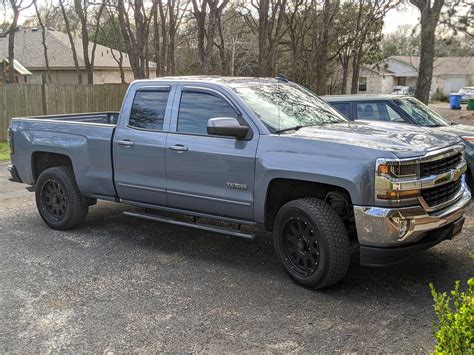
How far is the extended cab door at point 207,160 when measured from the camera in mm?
5285

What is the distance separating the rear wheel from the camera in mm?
6902

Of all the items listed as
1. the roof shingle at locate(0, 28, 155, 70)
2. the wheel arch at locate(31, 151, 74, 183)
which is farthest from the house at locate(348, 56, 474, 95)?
the wheel arch at locate(31, 151, 74, 183)

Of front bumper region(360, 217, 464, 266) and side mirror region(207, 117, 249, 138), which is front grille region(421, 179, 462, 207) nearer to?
front bumper region(360, 217, 464, 266)

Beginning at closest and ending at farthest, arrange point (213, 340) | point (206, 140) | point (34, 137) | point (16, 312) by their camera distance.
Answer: point (213, 340), point (16, 312), point (206, 140), point (34, 137)

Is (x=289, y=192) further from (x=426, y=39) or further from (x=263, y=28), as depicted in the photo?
(x=263, y=28)

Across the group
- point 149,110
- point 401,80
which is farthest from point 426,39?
point 401,80

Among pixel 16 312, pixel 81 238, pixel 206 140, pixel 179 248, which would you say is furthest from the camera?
pixel 81 238

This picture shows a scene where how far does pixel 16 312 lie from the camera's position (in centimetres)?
458

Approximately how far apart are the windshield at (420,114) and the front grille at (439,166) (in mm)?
3566

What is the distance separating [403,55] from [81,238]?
240 feet

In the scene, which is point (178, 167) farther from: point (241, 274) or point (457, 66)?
point (457, 66)

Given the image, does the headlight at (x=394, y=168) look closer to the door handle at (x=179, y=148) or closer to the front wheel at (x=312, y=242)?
the front wheel at (x=312, y=242)

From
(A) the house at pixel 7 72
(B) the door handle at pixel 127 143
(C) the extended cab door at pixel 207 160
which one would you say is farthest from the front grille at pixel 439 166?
(A) the house at pixel 7 72

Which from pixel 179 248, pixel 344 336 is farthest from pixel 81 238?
pixel 344 336
